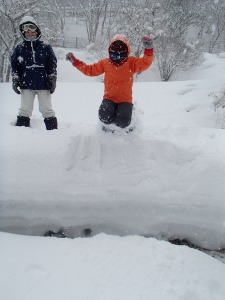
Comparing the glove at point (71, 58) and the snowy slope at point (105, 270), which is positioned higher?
the glove at point (71, 58)

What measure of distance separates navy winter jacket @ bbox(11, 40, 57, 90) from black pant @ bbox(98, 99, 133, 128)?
75 cm

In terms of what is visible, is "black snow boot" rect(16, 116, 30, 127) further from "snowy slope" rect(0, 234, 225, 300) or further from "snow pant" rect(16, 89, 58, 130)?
"snowy slope" rect(0, 234, 225, 300)

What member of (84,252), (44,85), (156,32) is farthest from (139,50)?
(84,252)

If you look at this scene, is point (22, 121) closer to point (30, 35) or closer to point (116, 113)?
point (30, 35)

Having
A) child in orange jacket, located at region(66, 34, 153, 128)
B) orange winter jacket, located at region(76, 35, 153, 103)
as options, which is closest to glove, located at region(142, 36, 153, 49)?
child in orange jacket, located at region(66, 34, 153, 128)

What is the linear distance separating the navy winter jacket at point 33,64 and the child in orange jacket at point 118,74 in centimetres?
25

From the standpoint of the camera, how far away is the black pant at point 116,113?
347 cm

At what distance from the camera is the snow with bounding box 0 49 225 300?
2264mm

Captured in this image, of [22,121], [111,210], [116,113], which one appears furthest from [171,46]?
[111,210]

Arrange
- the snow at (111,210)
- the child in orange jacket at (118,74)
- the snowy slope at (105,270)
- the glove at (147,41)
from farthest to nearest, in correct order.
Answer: the child in orange jacket at (118,74)
the glove at (147,41)
the snow at (111,210)
the snowy slope at (105,270)

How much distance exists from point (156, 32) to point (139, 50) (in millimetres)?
1313

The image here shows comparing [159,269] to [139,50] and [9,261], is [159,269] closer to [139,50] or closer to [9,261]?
[9,261]

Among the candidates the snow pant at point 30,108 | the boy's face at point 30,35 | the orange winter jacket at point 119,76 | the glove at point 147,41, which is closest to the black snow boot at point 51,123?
the snow pant at point 30,108

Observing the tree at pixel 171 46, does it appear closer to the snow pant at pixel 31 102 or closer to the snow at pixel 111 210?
the snow at pixel 111 210
